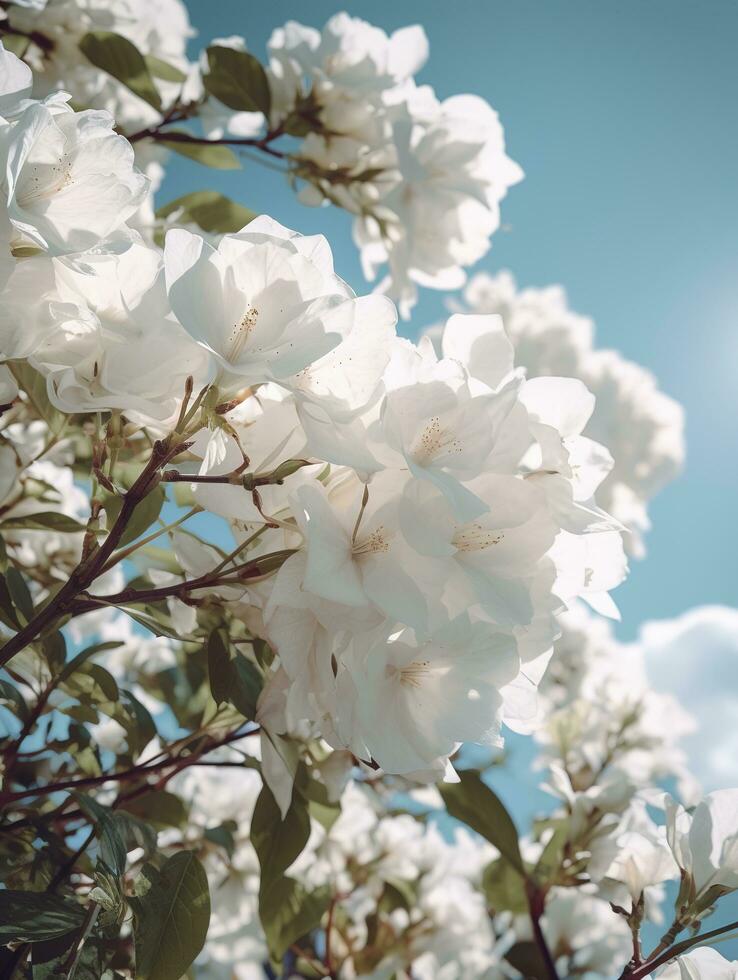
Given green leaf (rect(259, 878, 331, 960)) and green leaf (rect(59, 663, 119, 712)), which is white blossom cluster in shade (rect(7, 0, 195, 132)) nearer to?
green leaf (rect(59, 663, 119, 712))

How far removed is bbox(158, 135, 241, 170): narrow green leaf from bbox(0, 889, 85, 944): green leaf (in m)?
0.92

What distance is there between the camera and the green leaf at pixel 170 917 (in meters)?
0.49

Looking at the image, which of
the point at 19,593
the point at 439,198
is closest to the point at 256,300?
the point at 19,593

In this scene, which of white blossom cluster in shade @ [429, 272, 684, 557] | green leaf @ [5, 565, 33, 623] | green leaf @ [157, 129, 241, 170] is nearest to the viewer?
green leaf @ [5, 565, 33, 623]

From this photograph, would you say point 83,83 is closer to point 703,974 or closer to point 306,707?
point 306,707

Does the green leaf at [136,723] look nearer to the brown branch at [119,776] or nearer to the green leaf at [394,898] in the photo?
the brown branch at [119,776]

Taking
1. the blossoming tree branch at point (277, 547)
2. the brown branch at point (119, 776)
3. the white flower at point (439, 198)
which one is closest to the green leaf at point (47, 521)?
the blossoming tree branch at point (277, 547)

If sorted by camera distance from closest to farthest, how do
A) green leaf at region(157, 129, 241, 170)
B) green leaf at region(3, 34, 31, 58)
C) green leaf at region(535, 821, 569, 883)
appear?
green leaf at region(535, 821, 569, 883)
green leaf at region(3, 34, 31, 58)
green leaf at region(157, 129, 241, 170)

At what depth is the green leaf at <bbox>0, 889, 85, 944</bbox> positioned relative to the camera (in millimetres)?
436

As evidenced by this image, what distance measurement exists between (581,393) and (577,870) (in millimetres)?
558

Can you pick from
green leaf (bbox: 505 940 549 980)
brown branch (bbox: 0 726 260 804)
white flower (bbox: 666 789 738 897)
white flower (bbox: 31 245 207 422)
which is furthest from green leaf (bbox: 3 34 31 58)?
green leaf (bbox: 505 940 549 980)

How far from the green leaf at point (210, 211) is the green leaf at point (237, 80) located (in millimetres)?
128

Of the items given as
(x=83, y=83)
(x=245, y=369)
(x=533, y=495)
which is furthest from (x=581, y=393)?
(x=83, y=83)

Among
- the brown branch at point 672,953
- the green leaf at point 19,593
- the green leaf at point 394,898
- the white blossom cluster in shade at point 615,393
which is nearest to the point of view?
the brown branch at point 672,953
